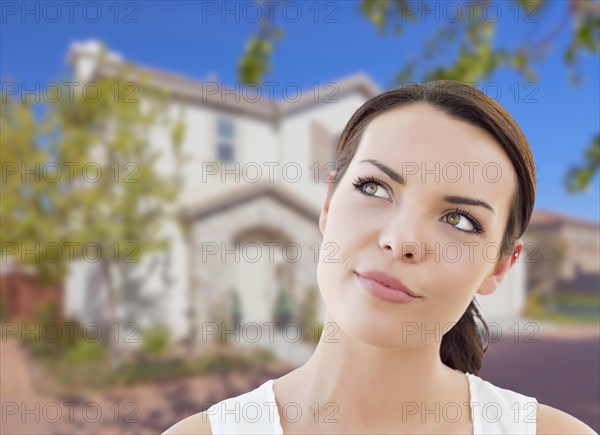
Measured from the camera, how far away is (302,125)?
5.27 meters

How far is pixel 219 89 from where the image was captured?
5.02 meters

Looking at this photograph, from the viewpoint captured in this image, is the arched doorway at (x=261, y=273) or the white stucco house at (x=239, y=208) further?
the arched doorway at (x=261, y=273)

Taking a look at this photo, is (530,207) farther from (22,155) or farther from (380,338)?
(22,155)

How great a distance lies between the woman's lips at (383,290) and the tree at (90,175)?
161 inches

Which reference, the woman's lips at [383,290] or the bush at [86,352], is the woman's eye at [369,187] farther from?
the bush at [86,352]

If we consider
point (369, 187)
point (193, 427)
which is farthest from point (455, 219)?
point (193, 427)

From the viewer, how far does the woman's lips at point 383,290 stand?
80cm

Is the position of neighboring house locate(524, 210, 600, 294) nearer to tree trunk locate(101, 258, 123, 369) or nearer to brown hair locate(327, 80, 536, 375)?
tree trunk locate(101, 258, 123, 369)

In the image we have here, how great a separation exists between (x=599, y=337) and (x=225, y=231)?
2.87 metres

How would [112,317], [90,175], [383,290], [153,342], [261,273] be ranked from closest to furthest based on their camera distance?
1. [383,290]
2. [90,175]
3. [112,317]
4. [153,342]
5. [261,273]

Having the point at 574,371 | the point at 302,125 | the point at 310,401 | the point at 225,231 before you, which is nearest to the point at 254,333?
the point at 225,231

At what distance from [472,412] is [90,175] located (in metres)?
4.26

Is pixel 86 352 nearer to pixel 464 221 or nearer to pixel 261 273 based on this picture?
pixel 261 273

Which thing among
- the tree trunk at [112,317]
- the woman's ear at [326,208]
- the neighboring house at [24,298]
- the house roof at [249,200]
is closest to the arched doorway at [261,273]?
the house roof at [249,200]
